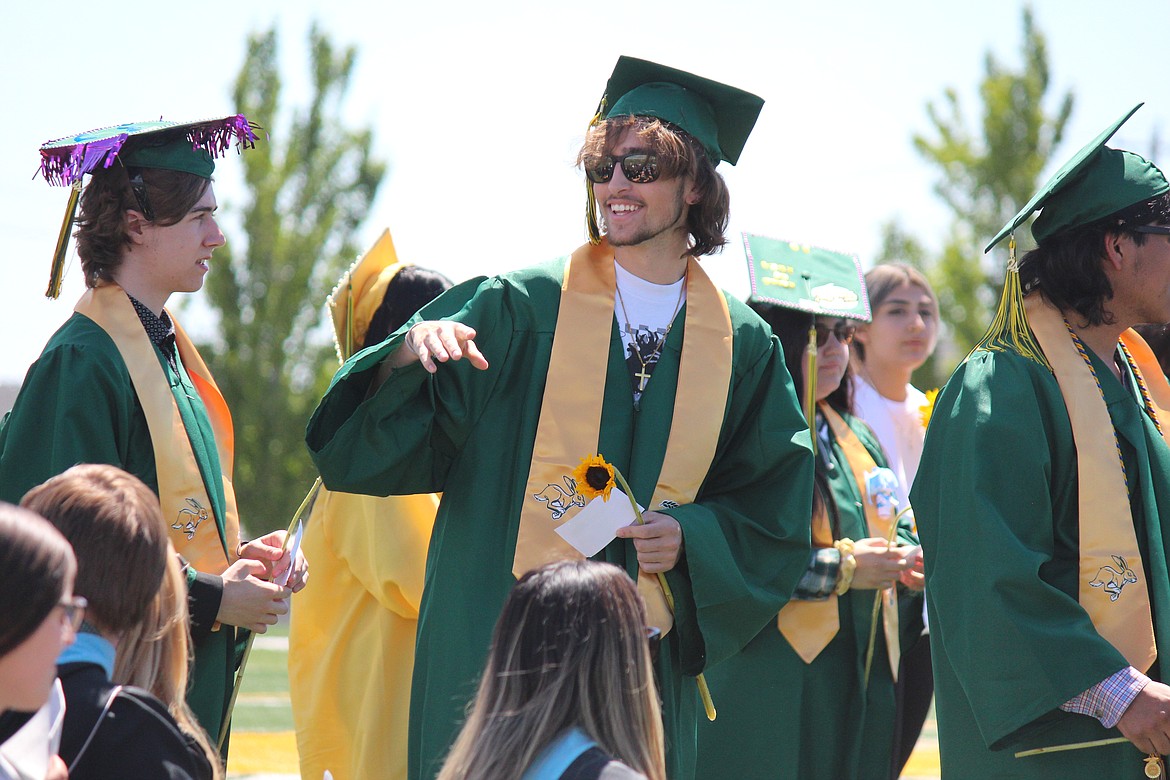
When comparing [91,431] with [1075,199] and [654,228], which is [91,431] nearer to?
[654,228]

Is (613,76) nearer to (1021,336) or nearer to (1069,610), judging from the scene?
(1021,336)

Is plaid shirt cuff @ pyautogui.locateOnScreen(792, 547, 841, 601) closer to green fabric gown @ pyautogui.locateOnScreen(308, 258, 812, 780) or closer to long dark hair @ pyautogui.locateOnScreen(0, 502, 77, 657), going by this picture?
green fabric gown @ pyautogui.locateOnScreen(308, 258, 812, 780)

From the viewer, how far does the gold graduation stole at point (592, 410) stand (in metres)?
3.59

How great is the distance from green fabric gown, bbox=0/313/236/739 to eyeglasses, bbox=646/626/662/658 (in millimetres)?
1184

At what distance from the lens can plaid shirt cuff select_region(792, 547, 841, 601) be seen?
15.7ft

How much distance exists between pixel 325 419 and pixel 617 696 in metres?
Result: 1.46

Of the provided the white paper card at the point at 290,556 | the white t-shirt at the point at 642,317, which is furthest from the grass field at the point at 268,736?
the white t-shirt at the point at 642,317

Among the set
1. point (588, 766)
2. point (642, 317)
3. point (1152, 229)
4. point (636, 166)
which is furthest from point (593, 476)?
point (1152, 229)

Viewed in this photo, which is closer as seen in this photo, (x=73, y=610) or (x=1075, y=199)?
(x=73, y=610)

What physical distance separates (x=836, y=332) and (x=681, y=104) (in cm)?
165

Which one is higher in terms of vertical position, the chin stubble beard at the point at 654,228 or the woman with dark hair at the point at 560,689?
the chin stubble beard at the point at 654,228

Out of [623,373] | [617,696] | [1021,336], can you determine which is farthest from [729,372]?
[617,696]

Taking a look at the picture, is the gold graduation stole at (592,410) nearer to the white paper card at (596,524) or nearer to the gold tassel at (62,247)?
the white paper card at (596,524)

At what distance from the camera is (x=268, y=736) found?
10258 millimetres
